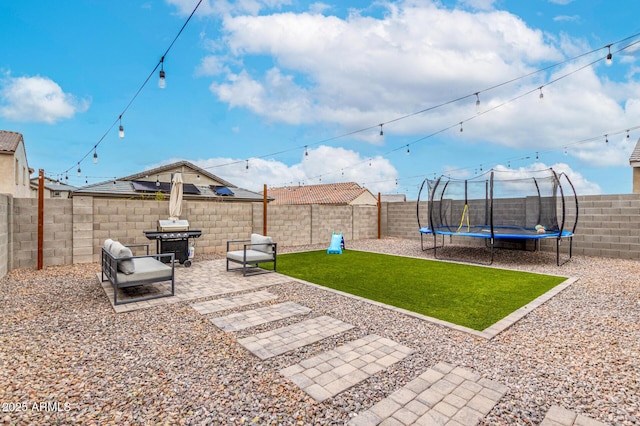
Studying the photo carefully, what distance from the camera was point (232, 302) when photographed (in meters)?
4.20

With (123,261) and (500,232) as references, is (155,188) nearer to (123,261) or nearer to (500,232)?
(123,261)

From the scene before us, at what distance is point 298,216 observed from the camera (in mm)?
10367

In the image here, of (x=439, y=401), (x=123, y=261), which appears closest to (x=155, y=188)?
(x=123, y=261)

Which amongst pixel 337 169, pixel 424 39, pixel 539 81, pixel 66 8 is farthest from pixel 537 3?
pixel 337 169

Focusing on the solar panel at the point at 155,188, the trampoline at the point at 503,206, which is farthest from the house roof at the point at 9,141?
the trampoline at the point at 503,206

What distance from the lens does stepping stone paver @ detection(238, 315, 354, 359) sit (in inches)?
108

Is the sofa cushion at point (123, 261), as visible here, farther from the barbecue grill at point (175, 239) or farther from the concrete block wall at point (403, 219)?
the concrete block wall at point (403, 219)

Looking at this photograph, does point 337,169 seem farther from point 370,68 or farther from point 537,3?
point 537,3

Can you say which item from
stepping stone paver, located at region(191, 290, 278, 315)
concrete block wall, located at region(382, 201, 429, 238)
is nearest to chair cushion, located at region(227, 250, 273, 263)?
stepping stone paver, located at region(191, 290, 278, 315)

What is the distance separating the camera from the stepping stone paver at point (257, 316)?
11.0 ft

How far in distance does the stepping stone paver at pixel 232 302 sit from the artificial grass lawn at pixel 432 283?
1.12 m

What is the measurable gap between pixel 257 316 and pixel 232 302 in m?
0.70

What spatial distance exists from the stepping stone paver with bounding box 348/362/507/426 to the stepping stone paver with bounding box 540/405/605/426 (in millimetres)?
266

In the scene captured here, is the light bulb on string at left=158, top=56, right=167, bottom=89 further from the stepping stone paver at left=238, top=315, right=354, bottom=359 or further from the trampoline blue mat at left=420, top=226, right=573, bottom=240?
the trampoline blue mat at left=420, top=226, right=573, bottom=240
